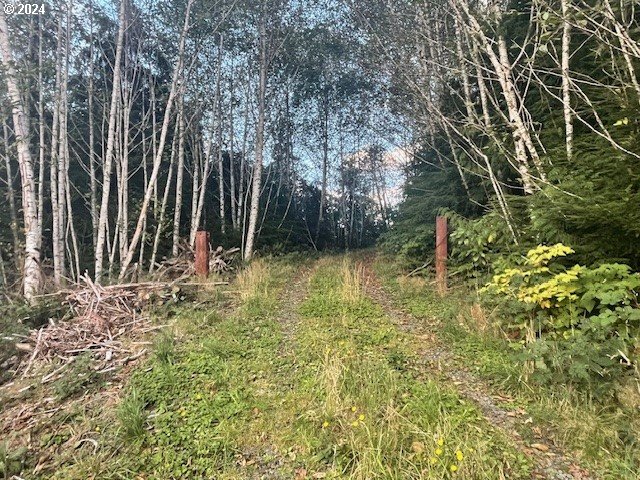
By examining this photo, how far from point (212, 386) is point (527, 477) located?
8.00 ft

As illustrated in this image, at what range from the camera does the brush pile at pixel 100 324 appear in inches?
157

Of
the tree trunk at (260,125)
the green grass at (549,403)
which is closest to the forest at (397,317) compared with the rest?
the green grass at (549,403)

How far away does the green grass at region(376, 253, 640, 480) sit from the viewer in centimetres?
199

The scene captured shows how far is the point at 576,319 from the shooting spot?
2.96 metres

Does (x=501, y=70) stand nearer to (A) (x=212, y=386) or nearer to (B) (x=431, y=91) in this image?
(B) (x=431, y=91)

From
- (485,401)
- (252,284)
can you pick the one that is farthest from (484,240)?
(252,284)

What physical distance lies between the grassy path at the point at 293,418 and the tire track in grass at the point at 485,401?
3cm

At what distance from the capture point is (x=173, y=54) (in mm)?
8914

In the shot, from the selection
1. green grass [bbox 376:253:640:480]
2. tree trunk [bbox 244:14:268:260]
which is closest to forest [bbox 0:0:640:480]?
green grass [bbox 376:253:640:480]

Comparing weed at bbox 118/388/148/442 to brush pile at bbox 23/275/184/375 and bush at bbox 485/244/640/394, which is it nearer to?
brush pile at bbox 23/275/184/375

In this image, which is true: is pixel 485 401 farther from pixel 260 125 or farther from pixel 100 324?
pixel 260 125

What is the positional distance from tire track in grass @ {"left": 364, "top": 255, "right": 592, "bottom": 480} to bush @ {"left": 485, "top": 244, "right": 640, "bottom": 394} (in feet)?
1.51

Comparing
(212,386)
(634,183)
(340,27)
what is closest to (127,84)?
(340,27)

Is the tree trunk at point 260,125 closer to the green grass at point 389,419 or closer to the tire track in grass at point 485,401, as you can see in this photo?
the tire track in grass at point 485,401
